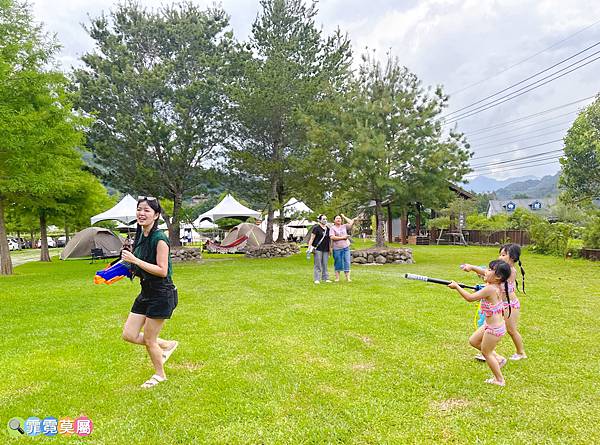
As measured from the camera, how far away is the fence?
870 inches

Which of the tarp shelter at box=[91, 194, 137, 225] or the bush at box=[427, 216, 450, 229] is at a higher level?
the tarp shelter at box=[91, 194, 137, 225]

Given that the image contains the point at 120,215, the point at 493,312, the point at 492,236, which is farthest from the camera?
the point at 492,236

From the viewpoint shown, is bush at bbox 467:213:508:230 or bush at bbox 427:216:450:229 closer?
bush at bbox 427:216:450:229

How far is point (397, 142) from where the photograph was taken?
13.6m

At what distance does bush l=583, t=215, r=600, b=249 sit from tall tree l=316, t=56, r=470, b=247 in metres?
5.18

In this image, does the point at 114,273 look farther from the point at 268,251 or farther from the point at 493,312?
the point at 268,251

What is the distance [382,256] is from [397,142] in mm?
3963

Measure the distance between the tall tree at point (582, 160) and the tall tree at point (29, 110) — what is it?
116 feet

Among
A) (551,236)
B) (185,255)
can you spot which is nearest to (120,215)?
(185,255)

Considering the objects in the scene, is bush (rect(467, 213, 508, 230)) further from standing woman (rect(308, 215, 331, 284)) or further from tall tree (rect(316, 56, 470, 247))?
standing woman (rect(308, 215, 331, 284))

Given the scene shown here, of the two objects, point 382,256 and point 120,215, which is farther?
point 120,215

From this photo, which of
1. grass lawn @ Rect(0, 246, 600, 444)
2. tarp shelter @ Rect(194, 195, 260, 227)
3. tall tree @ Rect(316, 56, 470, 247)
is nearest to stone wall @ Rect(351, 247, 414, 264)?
tall tree @ Rect(316, 56, 470, 247)

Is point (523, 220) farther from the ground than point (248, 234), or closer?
farther from the ground

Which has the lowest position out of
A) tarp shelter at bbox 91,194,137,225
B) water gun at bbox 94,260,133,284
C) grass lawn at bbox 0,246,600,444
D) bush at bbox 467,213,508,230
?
grass lawn at bbox 0,246,600,444
